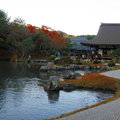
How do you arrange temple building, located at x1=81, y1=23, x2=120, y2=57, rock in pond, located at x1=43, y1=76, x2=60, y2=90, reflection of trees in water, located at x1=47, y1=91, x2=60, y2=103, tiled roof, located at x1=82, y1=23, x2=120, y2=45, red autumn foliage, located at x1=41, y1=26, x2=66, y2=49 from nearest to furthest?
reflection of trees in water, located at x1=47, y1=91, x2=60, y2=103 < rock in pond, located at x1=43, y1=76, x2=60, y2=90 < temple building, located at x1=81, y1=23, x2=120, y2=57 < tiled roof, located at x1=82, y1=23, x2=120, y2=45 < red autumn foliage, located at x1=41, y1=26, x2=66, y2=49

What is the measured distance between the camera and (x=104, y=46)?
37406 mm

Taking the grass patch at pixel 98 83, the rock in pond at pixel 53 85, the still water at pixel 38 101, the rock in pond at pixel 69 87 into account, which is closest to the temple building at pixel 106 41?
the grass patch at pixel 98 83

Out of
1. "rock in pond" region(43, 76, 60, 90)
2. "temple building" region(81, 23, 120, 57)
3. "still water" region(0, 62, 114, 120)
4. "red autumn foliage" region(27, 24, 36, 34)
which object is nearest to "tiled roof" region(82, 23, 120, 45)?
"temple building" region(81, 23, 120, 57)

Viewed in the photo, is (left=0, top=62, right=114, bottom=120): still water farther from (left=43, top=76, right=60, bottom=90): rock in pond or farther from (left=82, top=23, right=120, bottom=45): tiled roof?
(left=82, top=23, right=120, bottom=45): tiled roof

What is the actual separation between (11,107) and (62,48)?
135 ft

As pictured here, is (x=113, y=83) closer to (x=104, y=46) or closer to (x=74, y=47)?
(x=104, y=46)

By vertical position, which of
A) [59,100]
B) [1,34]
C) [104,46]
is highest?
[1,34]

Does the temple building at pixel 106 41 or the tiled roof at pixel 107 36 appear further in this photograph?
the tiled roof at pixel 107 36

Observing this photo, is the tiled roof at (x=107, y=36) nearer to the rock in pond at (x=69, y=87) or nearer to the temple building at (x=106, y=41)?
the temple building at (x=106, y=41)

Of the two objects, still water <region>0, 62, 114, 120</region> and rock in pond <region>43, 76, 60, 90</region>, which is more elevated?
rock in pond <region>43, 76, 60, 90</region>

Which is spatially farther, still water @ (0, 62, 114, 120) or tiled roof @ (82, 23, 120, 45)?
tiled roof @ (82, 23, 120, 45)

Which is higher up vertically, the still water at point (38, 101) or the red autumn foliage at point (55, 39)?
the red autumn foliage at point (55, 39)

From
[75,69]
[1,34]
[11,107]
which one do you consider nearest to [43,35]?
[1,34]

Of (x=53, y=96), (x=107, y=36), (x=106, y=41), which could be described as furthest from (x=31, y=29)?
(x=53, y=96)
